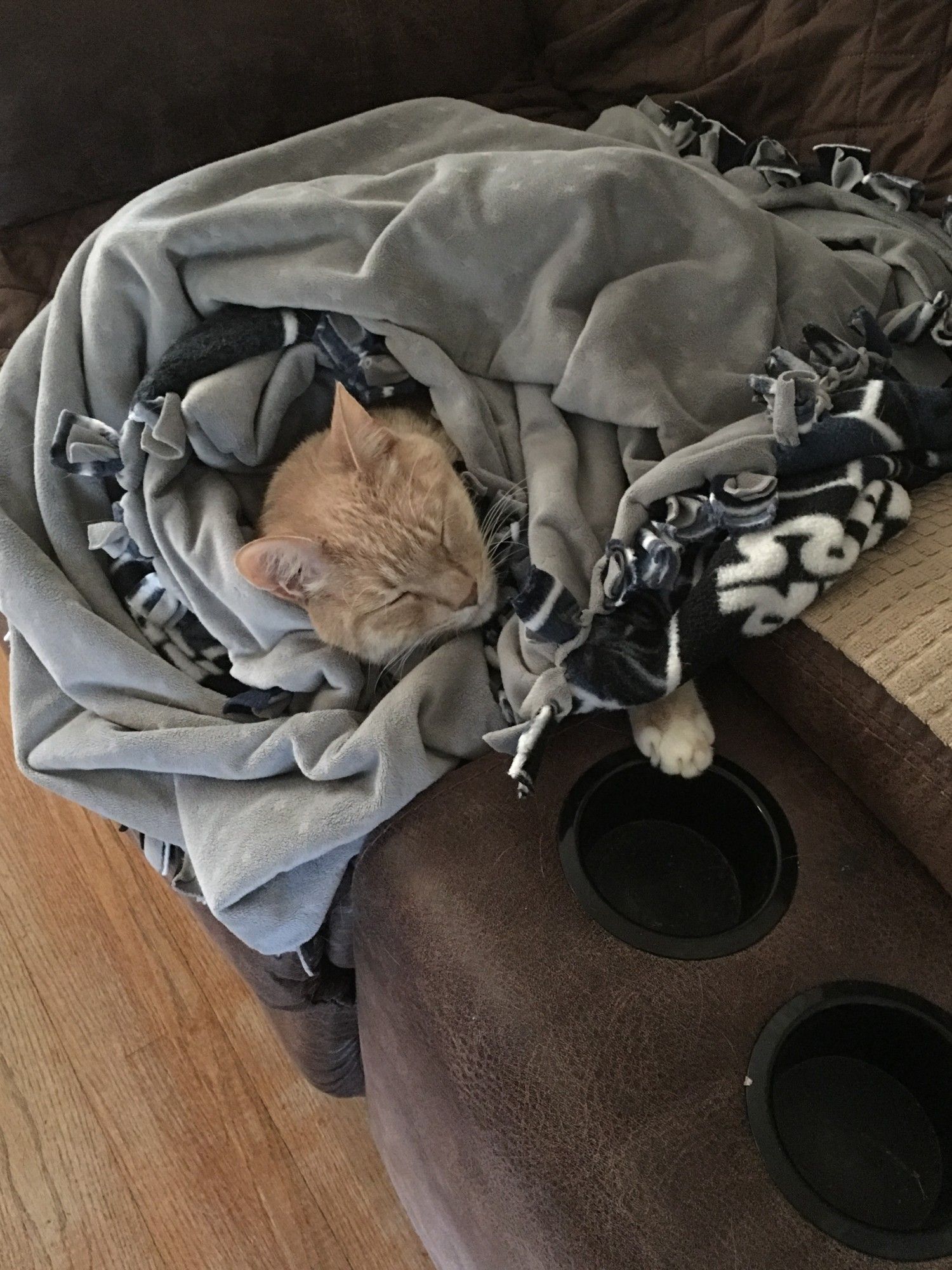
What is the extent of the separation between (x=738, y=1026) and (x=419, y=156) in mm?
1112

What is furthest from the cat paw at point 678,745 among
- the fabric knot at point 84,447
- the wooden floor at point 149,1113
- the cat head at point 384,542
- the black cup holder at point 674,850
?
the wooden floor at point 149,1113

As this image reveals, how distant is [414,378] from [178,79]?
2.15 ft

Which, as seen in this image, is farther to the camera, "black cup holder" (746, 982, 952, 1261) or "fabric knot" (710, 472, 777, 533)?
"fabric knot" (710, 472, 777, 533)

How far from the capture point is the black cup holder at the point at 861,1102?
25.8 inches

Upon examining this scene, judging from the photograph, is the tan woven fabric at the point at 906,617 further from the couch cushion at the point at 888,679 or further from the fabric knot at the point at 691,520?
the fabric knot at the point at 691,520

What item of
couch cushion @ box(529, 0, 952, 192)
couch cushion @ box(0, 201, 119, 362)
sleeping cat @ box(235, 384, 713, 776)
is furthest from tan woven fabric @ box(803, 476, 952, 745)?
couch cushion @ box(0, 201, 119, 362)

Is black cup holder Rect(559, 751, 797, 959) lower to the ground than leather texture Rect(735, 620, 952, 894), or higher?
lower

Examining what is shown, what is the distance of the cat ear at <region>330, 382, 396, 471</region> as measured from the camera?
0.93 metres

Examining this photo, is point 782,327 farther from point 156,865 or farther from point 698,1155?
point 156,865

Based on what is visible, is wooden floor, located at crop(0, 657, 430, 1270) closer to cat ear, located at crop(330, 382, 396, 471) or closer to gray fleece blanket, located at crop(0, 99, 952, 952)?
gray fleece blanket, located at crop(0, 99, 952, 952)

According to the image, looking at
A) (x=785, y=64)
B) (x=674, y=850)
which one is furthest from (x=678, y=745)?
(x=785, y=64)

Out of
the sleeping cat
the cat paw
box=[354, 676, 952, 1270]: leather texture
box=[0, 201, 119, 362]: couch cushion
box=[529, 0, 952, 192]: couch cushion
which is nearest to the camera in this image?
box=[354, 676, 952, 1270]: leather texture

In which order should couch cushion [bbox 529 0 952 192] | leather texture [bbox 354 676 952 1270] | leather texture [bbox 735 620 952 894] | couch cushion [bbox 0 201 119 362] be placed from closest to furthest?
leather texture [bbox 354 676 952 1270] < leather texture [bbox 735 620 952 894] < couch cushion [bbox 529 0 952 192] < couch cushion [bbox 0 201 119 362]

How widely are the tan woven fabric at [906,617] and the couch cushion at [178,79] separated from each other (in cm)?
110
